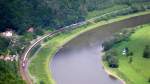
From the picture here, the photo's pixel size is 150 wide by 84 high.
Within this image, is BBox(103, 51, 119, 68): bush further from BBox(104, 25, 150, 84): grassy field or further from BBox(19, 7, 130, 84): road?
BBox(19, 7, 130, 84): road

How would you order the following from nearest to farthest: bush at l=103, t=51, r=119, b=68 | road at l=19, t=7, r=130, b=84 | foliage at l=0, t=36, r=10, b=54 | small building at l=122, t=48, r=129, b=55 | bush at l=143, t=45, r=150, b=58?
road at l=19, t=7, r=130, b=84 < bush at l=103, t=51, r=119, b=68 < foliage at l=0, t=36, r=10, b=54 < bush at l=143, t=45, r=150, b=58 < small building at l=122, t=48, r=129, b=55

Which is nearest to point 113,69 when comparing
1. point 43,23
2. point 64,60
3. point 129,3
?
point 64,60

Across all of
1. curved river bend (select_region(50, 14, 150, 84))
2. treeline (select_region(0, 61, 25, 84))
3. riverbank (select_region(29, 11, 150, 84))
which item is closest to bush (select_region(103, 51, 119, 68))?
curved river bend (select_region(50, 14, 150, 84))

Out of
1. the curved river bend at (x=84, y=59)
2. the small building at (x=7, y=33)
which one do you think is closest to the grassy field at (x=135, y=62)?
the curved river bend at (x=84, y=59)

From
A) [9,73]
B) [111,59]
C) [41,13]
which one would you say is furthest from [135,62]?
[41,13]

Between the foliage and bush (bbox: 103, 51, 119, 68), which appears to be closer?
bush (bbox: 103, 51, 119, 68)

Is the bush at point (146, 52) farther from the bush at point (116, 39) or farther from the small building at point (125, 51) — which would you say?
the bush at point (116, 39)
